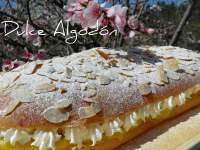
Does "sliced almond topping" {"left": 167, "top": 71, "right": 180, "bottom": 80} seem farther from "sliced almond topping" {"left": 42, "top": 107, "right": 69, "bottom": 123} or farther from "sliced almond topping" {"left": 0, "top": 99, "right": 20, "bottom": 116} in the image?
"sliced almond topping" {"left": 0, "top": 99, "right": 20, "bottom": 116}

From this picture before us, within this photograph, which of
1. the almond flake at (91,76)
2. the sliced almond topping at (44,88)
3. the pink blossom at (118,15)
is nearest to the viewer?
the sliced almond topping at (44,88)

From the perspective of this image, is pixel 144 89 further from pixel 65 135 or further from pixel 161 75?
pixel 65 135

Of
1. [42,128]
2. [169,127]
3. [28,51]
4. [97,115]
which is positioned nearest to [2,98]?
[42,128]

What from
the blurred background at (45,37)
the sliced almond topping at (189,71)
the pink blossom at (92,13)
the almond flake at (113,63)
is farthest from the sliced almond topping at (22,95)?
the blurred background at (45,37)

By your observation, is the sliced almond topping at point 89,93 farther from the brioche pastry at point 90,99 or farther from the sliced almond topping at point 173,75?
the sliced almond topping at point 173,75

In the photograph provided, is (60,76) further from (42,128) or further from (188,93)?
(188,93)

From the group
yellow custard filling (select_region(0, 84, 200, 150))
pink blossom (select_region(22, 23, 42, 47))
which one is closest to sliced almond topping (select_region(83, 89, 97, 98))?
yellow custard filling (select_region(0, 84, 200, 150))

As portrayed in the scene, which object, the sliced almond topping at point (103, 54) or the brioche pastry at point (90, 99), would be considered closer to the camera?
the brioche pastry at point (90, 99)
